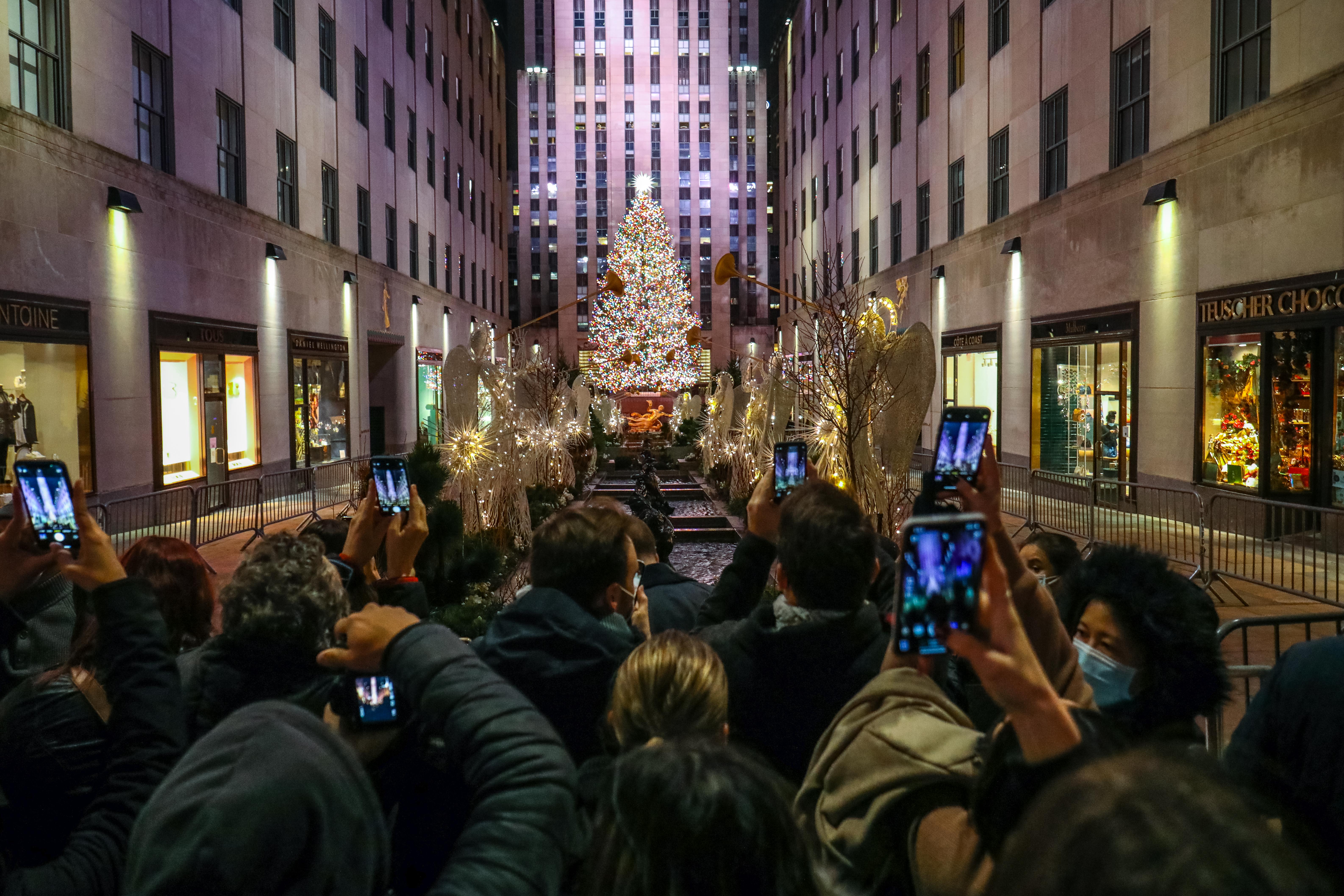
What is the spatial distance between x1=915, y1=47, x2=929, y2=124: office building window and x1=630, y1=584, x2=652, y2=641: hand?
26163 millimetres

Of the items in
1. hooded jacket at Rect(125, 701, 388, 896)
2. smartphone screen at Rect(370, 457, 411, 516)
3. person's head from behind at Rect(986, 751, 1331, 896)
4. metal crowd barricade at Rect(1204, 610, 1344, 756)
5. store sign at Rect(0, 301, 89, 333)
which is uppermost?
store sign at Rect(0, 301, 89, 333)

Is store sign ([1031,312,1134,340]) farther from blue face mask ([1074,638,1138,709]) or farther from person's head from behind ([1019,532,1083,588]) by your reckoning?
blue face mask ([1074,638,1138,709])

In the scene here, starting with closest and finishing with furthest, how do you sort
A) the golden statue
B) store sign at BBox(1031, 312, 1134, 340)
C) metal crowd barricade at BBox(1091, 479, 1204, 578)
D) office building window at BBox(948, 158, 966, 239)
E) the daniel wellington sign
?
metal crowd barricade at BBox(1091, 479, 1204, 578), the daniel wellington sign, store sign at BBox(1031, 312, 1134, 340), office building window at BBox(948, 158, 966, 239), the golden statue

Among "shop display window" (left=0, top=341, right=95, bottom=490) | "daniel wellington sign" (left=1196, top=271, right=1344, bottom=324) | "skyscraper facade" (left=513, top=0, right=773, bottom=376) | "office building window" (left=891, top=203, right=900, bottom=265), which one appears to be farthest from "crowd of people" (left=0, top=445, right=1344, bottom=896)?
"skyscraper facade" (left=513, top=0, right=773, bottom=376)

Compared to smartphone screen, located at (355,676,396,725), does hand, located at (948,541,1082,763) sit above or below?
above

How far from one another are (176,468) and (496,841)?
16.6 meters

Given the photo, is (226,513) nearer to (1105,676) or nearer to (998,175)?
(1105,676)

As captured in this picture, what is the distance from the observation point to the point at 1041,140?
19219 mm

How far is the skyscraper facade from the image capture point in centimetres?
7262

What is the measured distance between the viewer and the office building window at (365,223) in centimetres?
2661

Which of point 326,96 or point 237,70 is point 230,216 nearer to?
point 237,70

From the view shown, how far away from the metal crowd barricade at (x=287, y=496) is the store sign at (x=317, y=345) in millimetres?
3044

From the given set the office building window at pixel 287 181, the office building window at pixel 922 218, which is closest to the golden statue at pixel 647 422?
the office building window at pixel 922 218

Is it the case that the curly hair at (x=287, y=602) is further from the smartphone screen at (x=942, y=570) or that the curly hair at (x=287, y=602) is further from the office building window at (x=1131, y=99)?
the office building window at (x=1131, y=99)
